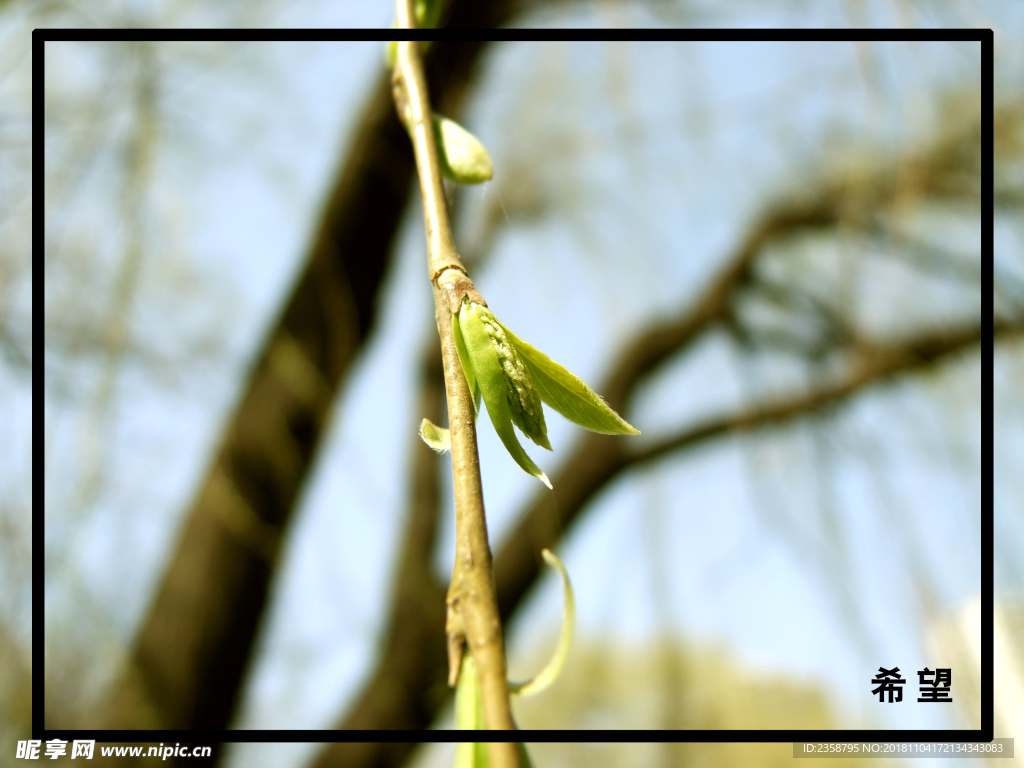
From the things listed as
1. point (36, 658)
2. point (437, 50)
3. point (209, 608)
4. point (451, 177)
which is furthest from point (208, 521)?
point (451, 177)

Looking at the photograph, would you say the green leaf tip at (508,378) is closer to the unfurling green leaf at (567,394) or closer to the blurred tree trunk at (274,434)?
the unfurling green leaf at (567,394)

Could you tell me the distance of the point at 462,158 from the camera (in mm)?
204

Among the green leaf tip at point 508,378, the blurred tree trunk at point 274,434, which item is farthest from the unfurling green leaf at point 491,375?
the blurred tree trunk at point 274,434

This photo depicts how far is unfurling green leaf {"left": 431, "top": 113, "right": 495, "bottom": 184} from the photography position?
0.20m

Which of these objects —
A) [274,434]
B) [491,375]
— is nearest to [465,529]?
[491,375]

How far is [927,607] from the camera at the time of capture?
0.75 m

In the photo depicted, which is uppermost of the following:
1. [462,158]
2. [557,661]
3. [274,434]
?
[274,434]

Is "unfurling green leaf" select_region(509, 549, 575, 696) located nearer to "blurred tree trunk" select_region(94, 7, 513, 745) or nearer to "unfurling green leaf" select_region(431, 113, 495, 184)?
"unfurling green leaf" select_region(431, 113, 495, 184)

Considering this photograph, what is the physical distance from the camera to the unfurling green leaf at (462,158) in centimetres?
20

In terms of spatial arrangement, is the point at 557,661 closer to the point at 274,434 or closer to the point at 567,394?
the point at 567,394

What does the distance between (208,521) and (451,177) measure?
0.94 metres

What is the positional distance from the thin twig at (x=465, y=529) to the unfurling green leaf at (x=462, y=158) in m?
0.04

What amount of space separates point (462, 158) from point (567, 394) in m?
0.07

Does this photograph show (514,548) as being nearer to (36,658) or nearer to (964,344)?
(964,344)
